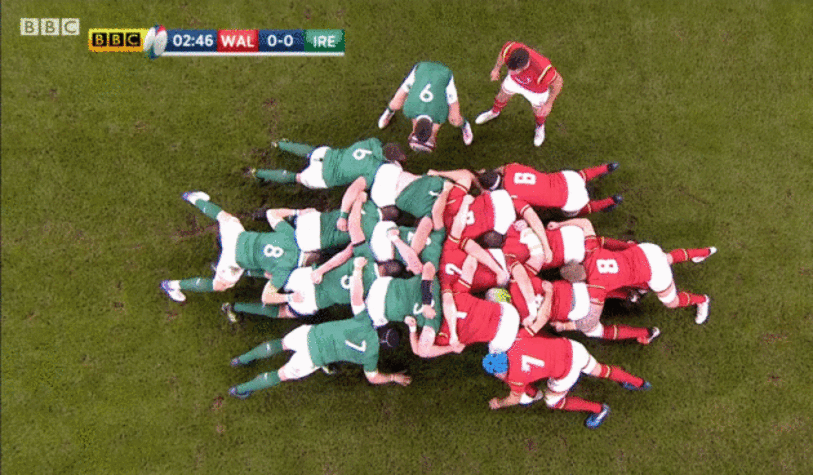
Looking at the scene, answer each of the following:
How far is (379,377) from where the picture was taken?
465 cm

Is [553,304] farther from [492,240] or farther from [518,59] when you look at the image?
[518,59]

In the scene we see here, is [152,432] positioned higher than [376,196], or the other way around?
[376,196]

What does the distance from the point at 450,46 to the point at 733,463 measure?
5.63m

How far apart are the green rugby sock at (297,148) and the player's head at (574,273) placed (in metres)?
2.93

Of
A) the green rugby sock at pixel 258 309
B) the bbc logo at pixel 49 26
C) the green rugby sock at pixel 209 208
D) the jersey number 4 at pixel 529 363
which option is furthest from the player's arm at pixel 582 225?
the bbc logo at pixel 49 26

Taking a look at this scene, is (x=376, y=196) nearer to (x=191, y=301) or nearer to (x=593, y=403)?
(x=191, y=301)

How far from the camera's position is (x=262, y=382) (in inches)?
188

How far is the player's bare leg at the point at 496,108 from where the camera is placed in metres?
5.05

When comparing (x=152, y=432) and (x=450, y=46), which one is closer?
(x=152, y=432)

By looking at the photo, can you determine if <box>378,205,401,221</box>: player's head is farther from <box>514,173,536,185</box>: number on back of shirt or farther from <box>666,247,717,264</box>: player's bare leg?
<box>666,247,717,264</box>: player's bare leg

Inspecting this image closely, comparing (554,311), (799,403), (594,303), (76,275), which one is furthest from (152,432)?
(799,403)

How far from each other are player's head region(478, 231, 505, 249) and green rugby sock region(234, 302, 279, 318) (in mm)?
2287

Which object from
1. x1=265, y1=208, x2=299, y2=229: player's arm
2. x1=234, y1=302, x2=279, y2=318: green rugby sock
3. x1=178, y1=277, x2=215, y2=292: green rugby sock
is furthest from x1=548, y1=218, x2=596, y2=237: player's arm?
x1=178, y1=277, x2=215, y2=292: green rugby sock

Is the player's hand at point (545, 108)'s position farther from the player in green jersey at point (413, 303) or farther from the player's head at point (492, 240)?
the player in green jersey at point (413, 303)
